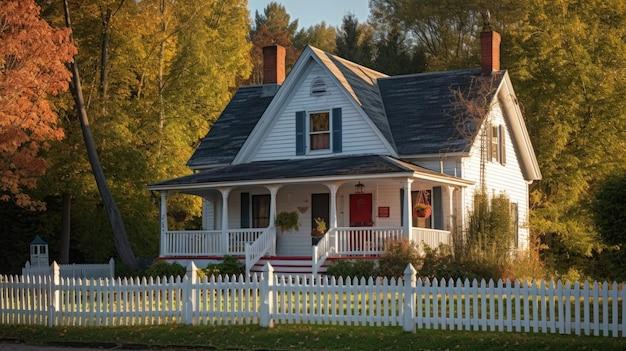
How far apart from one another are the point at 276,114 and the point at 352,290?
15.0 meters

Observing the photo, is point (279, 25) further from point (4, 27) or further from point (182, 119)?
point (4, 27)

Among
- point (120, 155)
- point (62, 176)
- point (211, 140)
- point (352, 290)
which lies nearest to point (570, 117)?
point (211, 140)

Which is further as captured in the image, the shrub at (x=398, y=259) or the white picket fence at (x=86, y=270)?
the white picket fence at (x=86, y=270)

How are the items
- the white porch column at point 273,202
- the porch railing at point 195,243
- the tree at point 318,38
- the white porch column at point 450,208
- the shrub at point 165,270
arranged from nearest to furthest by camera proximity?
the shrub at point 165,270 → the white porch column at point 273,202 → the white porch column at point 450,208 → the porch railing at point 195,243 → the tree at point 318,38

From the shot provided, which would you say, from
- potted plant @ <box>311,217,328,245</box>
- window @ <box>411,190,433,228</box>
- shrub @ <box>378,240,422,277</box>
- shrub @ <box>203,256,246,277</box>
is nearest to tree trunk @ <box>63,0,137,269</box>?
shrub @ <box>203,256,246,277</box>

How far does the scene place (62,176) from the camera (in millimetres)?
33906

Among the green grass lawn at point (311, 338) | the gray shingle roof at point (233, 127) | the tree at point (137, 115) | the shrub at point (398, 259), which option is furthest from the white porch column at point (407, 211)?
the tree at point (137, 115)

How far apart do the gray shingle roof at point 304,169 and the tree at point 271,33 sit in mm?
30358

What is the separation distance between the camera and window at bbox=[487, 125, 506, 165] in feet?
103

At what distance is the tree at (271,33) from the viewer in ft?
209

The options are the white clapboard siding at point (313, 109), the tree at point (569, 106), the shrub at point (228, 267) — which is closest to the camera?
the shrub at point (228, 267)

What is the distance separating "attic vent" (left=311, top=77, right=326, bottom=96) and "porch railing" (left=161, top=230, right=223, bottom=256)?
5.77m

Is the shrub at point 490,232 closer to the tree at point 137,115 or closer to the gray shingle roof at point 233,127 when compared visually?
the gray shingle roof at point 233,127

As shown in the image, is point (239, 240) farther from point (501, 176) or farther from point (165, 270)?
point (501, 176)
